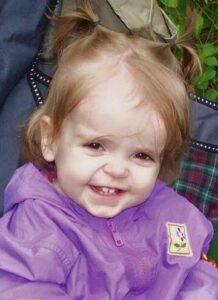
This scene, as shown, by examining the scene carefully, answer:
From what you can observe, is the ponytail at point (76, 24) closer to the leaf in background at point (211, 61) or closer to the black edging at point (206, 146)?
the black edging at point (206, 146)

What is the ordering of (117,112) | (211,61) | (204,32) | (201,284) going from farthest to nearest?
1. (204,32)
2. (211,61)
3. (201,284)
4. (117,112)

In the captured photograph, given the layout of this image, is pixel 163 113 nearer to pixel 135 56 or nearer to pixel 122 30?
pixel 135 56

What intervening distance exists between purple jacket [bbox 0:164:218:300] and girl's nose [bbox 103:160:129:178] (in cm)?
19

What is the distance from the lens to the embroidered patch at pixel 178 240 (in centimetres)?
205

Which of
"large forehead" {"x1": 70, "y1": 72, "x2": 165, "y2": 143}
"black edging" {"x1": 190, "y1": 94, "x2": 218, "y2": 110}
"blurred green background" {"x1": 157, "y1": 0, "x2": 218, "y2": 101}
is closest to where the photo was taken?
"large forehead" {"x1": 70, "y1": 72, "x2": 165, "y2": 143}

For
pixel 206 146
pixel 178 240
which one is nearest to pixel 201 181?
pixel 206 146

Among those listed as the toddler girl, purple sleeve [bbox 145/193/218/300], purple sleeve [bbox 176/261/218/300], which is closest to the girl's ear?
the toddler girl

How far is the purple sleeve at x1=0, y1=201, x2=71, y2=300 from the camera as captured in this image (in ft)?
5.87

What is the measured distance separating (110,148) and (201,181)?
2.06 feet

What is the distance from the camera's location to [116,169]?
1803mm

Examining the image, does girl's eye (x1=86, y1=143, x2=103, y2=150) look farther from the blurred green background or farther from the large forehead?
the blurred green background

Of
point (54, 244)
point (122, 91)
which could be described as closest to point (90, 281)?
point (54, 244)

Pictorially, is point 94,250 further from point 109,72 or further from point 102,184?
point 109,72

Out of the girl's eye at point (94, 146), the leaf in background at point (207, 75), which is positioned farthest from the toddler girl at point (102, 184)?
the leaf in background at point (207, 75)
